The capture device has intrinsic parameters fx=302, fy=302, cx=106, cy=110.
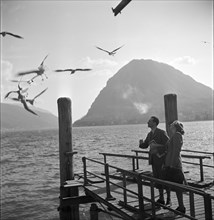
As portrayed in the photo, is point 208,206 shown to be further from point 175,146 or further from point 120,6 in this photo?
point 120,6

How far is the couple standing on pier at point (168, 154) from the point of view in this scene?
604 cm

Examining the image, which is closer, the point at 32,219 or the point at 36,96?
the point at 36,96

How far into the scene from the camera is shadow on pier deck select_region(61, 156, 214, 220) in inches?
183

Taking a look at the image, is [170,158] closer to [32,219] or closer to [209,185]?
[209,185]

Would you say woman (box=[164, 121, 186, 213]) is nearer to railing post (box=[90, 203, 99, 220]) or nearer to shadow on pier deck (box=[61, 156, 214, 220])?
shadow on pier deck (box=[61, 156, 214, 220])

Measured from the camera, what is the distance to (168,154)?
6.20m

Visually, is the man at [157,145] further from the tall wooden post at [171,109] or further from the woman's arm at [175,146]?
the tall wooden post at [171,109]

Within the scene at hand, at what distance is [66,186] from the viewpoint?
9.26 m

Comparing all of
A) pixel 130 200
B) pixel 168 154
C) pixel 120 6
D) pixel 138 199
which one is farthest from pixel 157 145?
pixel 120 6

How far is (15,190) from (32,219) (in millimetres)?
8214

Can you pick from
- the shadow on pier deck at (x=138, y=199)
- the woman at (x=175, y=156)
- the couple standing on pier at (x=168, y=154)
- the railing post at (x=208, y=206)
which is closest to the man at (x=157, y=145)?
the couple standing on pier at (x=168, y=154)

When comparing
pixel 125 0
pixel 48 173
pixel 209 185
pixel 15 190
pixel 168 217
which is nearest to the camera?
pixel 125 0

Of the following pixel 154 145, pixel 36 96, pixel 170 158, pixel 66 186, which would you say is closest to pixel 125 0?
pixel 36 96

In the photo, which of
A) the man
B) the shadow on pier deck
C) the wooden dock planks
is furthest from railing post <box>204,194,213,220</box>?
the man
